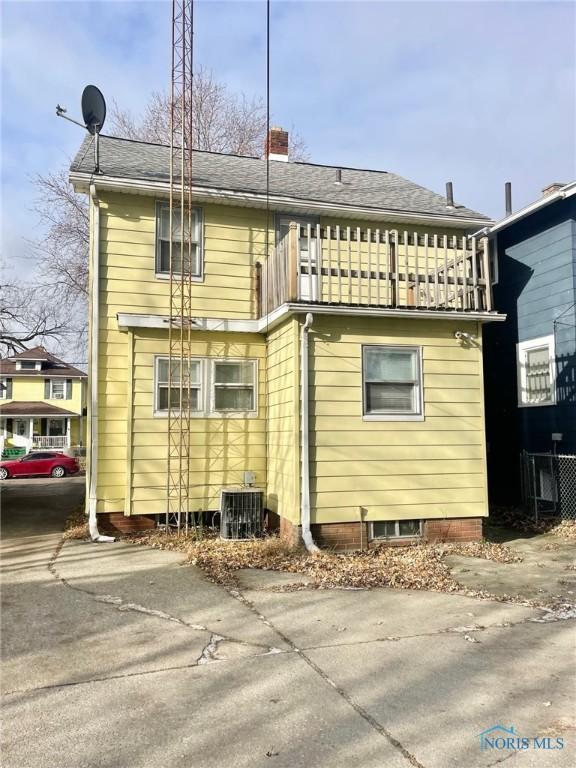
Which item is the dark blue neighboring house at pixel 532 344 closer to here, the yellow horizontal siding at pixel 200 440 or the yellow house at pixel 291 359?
the yellow house at pixel 291 359

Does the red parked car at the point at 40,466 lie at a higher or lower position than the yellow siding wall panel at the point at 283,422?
lower

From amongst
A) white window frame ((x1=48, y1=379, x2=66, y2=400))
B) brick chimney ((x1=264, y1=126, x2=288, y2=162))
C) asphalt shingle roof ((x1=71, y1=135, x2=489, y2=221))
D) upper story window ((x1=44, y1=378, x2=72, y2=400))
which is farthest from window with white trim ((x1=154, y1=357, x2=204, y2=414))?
white window frame ((x1=48, y1=379, x2=66, y2=400))

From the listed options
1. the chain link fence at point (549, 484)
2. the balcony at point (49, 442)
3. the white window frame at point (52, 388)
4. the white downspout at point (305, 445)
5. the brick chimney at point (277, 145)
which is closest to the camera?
the white downspout at point (305, 445)

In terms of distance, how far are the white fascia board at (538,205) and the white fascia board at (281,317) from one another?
3301 mm

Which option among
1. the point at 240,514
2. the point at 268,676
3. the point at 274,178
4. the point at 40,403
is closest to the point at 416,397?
the point at 240,514

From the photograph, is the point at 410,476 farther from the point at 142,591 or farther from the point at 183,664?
the point at 183,664

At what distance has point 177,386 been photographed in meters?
9.02

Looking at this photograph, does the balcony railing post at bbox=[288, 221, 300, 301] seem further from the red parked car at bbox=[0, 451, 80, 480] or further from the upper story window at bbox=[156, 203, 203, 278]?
the red parked car at bbox=[0, 451, 80, 480]

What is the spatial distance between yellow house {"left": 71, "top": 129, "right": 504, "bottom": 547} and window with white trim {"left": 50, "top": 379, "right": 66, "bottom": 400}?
27.8 meters

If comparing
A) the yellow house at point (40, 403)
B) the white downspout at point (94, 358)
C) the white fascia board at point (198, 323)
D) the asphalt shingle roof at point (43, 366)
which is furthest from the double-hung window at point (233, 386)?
the asphalt shingle roof at point (43, 366)

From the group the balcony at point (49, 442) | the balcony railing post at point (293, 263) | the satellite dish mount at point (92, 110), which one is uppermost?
the satellite dish mount at point (92, 110)

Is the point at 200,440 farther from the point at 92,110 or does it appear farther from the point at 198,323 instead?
the point at 92,110

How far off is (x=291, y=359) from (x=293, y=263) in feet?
4.32

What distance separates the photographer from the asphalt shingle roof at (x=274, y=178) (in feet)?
31.1
